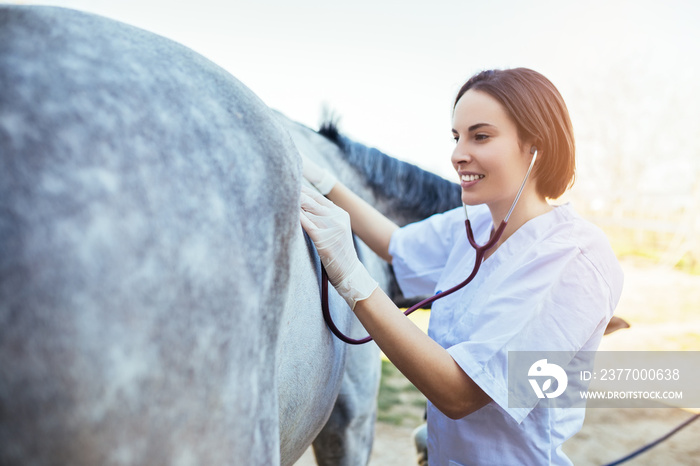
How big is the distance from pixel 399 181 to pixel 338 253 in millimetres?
1191

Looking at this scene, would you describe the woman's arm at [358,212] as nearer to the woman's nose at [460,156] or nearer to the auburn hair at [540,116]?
the woman's nose at [460,156]

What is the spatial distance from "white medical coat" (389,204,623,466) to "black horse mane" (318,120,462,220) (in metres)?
0.79

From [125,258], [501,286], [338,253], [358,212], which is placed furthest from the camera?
[358,212]

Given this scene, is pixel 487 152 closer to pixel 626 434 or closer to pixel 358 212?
pixel 358 212

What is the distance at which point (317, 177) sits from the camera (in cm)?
139

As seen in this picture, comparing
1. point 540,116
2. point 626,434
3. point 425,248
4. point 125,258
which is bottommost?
point 626,434

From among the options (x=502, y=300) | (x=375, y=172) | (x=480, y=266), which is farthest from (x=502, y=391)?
(x=375, y=172)

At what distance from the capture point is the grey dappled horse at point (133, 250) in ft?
1.37

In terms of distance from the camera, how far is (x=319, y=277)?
94 centimetres

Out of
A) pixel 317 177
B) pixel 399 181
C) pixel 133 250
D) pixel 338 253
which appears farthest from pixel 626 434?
pixel 133 250

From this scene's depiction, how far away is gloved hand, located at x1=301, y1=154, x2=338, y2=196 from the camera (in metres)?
1.37

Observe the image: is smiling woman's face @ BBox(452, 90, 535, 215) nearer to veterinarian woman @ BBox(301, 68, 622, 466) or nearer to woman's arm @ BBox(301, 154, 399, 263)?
veterinarian woman @ BBox(301, 68, 622, 466)

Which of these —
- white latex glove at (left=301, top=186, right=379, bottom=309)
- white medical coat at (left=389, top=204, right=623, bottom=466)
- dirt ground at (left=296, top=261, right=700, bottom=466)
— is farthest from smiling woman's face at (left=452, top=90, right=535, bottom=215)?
dirt ground at (left=296, top=261, right=700, bottom=466)

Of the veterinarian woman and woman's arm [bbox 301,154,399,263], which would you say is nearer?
the veterinarian woman
